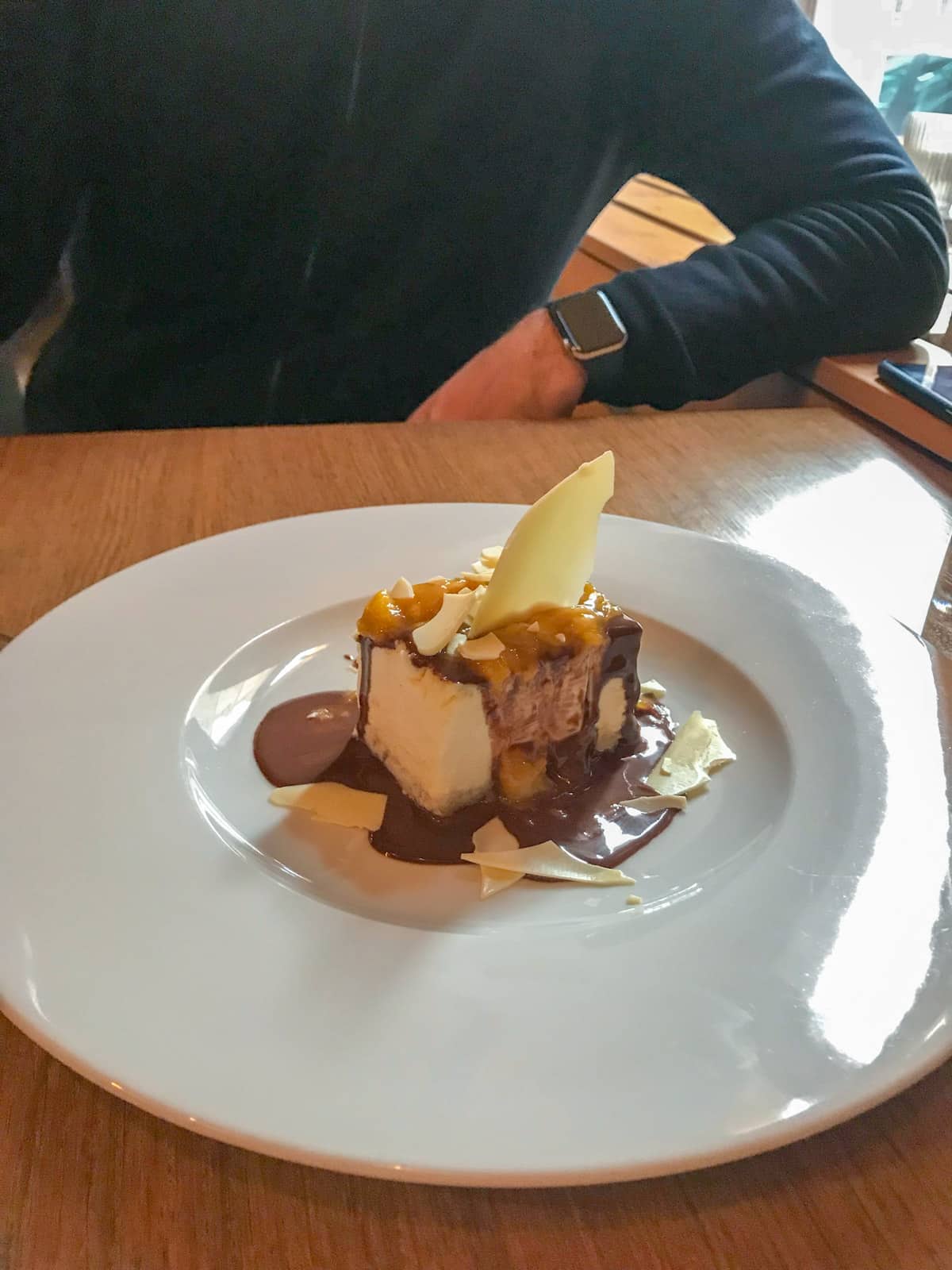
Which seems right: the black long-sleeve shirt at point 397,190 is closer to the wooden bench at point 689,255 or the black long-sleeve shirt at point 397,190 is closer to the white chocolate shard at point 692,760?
the wooden bench at point 689,255

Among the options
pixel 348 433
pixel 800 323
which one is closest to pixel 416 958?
pixel 348 433

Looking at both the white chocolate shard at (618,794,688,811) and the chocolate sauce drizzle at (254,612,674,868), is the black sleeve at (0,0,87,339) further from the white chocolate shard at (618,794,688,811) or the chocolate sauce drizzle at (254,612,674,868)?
the white chocolate shard at (618,794,688,811)

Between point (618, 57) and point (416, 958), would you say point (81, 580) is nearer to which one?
point (416, 958)

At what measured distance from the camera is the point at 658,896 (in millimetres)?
677

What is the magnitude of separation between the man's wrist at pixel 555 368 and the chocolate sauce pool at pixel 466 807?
2.40 feet

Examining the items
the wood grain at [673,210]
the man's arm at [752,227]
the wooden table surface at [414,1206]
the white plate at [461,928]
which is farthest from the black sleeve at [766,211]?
the wooden table surface at [414,1206]

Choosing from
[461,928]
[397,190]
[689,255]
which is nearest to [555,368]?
[397,190]

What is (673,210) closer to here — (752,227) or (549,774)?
(752,227)

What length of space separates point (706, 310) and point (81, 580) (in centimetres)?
105

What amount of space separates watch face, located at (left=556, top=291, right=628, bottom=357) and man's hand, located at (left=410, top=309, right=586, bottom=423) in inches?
0.9

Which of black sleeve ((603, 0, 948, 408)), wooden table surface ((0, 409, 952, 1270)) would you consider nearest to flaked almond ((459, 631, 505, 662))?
wooden table surface ((0, 409, 952, 1270))

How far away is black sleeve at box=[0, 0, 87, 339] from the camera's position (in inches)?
57.2

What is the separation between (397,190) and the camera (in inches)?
67.2

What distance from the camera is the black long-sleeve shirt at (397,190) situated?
153 centimetres
